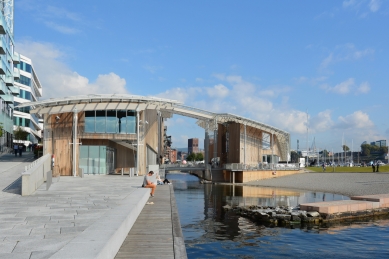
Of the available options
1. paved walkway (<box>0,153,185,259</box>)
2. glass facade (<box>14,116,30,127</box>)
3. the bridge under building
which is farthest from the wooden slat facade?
glass facade (<box>14,116,30,127</box>)

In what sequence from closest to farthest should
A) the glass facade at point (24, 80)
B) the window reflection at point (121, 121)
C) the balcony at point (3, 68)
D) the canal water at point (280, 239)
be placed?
the canal water at point (280, 239)
the window reflection at point (121, 121)
the balcony at point (3, 68)
the glass facade at point (24, 80)

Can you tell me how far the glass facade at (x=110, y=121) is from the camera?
123ft

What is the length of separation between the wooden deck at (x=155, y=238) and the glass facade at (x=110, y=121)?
83.0ft

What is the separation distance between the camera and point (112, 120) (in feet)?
125

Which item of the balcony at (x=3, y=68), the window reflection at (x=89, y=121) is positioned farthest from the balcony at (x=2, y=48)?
the window reflection at (x=89, y=121)

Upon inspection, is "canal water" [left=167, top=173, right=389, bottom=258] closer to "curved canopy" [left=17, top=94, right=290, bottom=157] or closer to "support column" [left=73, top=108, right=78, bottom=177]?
"support column" [left=73, top=108, right=78, bottom=177]

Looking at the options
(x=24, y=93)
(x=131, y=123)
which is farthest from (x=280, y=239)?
(x=24, y=93)

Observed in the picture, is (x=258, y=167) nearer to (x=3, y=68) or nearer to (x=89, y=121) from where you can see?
(x=89, y=121)

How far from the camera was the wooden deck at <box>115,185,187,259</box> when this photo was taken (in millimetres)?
7875

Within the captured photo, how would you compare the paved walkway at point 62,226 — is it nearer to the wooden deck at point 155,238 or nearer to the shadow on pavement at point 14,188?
the wooden deck at point 155,238

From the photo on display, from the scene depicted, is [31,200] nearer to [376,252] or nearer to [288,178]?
[376,252]

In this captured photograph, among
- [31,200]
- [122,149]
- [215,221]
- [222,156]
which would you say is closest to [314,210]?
[215,221]

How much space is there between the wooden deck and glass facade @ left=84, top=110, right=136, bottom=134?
2531cm

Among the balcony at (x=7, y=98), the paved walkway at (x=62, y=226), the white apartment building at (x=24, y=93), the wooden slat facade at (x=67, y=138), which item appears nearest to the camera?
the paved walkway at (x=62, y=226)
